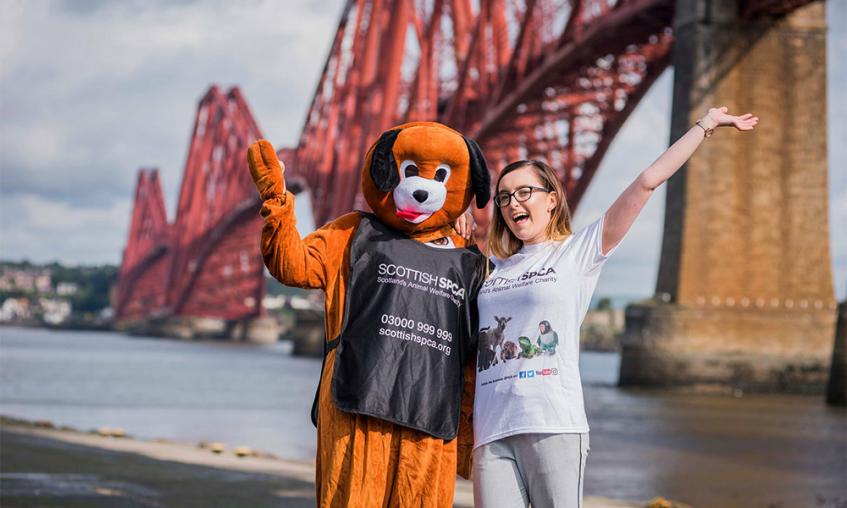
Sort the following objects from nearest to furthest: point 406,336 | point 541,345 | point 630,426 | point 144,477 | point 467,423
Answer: point 541,345, point 406,336, point 467,423, point 144,477, point 630,426

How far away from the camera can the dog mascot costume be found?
10.8ft

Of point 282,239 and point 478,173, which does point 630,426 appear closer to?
point 478,173

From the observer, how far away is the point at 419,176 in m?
3.47

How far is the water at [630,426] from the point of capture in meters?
9.80

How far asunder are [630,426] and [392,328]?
1251 centimetres


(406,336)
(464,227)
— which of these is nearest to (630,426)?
(464,227)

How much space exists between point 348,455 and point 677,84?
20444mm

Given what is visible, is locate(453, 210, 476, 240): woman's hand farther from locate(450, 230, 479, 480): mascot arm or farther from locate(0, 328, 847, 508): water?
locate(0, 328, 847, 508): water

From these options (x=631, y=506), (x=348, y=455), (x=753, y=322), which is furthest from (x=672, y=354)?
(x=348, y=455)

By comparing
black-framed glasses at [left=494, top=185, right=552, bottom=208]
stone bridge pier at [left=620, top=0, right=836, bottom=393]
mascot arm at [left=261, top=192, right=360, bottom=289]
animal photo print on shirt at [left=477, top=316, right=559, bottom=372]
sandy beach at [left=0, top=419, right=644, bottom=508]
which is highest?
stone bridge pier at [left=620, top=0, right=836, bottom=393]

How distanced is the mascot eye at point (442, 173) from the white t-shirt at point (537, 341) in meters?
0.34

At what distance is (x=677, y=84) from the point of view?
22.9 m

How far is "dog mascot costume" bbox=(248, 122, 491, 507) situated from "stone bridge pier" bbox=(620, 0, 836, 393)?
18649 mm

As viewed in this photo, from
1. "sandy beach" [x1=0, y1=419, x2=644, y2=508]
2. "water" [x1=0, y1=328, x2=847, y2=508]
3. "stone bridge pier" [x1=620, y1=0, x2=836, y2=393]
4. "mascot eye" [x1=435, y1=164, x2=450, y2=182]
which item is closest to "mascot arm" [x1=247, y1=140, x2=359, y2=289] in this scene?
"mascot eye" [x1=435, y1=164, x2=450, y2=182]
